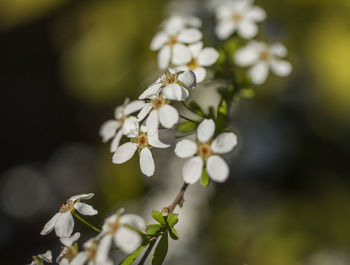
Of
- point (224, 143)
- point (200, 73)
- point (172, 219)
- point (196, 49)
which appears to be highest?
point (196, 49)

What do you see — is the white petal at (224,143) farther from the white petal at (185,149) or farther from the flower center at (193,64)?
the flower center at (193,64)

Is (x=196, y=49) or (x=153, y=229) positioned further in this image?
(x=196, y=49)

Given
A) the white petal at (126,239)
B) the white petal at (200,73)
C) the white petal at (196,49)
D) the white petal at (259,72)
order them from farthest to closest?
1. the white petal at (259,72)
2. the white petal at (196,49)
3. the white petal at (200,73)
4. the white petal at (126,239)

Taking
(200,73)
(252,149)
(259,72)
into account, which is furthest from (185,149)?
(252,149)

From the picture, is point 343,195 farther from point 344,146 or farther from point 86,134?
point 86,134

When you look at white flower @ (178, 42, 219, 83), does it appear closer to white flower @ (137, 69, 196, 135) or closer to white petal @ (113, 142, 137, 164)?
white flower @ (137, 69, 196, 135)

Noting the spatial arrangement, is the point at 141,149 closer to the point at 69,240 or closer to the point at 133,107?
the point at 133,107

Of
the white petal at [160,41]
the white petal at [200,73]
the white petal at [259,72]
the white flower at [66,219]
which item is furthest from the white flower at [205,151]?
the white petal at [259,72]
